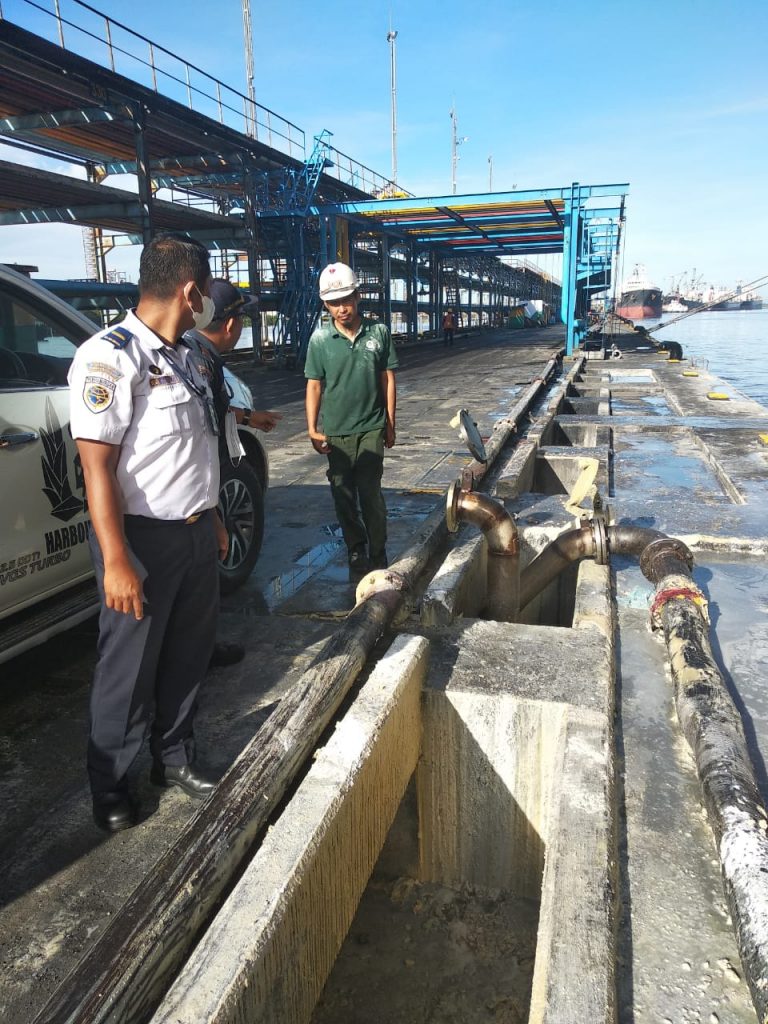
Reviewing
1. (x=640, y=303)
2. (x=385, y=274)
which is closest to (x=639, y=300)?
(x=640, y=303)

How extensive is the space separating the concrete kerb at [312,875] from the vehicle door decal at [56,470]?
5.20 feet

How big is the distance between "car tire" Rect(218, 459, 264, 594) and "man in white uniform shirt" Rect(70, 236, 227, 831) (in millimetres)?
1704

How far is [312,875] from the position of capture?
6.94 ft

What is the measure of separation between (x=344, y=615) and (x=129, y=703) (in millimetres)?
1954

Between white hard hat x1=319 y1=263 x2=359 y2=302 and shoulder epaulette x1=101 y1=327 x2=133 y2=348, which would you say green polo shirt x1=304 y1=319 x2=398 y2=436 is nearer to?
white hard hat x1=319 y1=263 x2=359 y2=302

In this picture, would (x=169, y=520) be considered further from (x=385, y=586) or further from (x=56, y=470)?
(x=385, y=586)

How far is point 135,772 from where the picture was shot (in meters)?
2.98

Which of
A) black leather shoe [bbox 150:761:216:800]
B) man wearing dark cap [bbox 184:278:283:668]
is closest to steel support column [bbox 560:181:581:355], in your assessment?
man wearing dark cap [bbox 184:278:283:668]

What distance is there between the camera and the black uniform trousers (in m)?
2.45

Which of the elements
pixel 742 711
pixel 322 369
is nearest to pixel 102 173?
pixel 322 369

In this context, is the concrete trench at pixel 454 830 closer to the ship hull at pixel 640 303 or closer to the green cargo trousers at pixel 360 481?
the green cargo trousers at pixel 360 481

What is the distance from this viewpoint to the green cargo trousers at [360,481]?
15.6 feet

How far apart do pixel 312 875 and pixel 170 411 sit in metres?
1.51

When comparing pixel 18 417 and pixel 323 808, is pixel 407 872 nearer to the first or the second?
pixel 323 808
